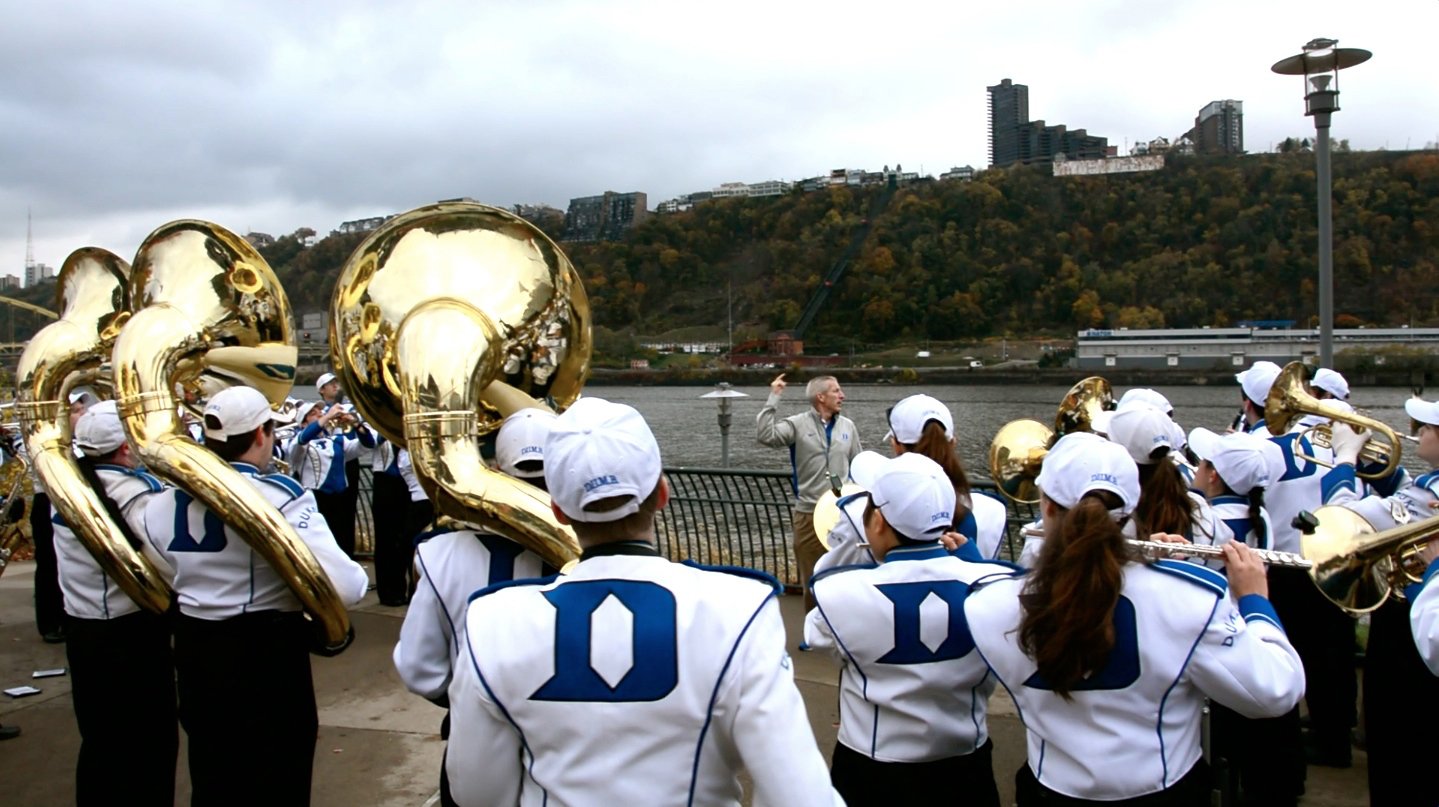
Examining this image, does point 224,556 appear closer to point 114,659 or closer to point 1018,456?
point 114,659

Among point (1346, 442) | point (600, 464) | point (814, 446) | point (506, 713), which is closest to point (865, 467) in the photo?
point (600, 464)

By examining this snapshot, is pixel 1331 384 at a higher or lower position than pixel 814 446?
higher

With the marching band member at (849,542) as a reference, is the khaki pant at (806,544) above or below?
below

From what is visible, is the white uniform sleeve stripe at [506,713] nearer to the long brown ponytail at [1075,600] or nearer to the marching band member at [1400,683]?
the long brown ponytail at [1075,600]

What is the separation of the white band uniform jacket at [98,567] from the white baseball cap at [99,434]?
0.07m

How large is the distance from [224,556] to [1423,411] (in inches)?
183

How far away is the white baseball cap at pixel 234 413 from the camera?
341 cm

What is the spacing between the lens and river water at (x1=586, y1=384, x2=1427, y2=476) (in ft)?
66.6

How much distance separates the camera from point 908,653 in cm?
275

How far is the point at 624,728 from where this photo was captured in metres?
1.64

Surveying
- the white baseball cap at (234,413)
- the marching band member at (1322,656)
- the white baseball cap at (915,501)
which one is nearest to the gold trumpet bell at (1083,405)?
the marching band member at (1322,656)

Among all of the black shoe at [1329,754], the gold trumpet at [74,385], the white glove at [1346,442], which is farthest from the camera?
the white glove at [1346,442]

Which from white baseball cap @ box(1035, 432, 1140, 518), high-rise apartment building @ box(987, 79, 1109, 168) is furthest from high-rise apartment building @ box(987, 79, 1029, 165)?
white baseball cap @ box(1035, 432, 1140, 518)

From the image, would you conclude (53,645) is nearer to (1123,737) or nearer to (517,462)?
(517,462)
